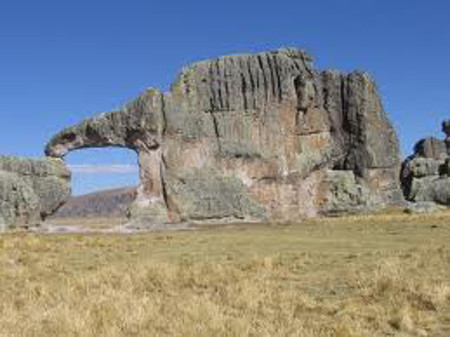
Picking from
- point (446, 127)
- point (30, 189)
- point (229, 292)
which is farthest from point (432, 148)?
point (229, 292)

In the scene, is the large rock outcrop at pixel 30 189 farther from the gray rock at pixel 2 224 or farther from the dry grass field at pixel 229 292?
the dry grass field at pixel 229 292

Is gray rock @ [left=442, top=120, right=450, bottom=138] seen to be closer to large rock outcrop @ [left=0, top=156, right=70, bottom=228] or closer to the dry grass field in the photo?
large rock outcrop @ [left=0, top=156, right=70, bottom=228]

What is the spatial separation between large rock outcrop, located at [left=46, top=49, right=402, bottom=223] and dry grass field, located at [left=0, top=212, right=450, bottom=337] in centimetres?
2357

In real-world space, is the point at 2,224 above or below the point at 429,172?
below

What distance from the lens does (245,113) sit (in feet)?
181

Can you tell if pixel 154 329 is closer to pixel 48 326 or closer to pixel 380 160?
pixel 48 326

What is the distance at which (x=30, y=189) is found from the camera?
149 feet

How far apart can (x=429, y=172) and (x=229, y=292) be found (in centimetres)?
5917

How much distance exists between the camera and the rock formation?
66500mm

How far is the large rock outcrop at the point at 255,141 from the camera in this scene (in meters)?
51.8

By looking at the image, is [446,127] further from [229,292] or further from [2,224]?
[229,292]

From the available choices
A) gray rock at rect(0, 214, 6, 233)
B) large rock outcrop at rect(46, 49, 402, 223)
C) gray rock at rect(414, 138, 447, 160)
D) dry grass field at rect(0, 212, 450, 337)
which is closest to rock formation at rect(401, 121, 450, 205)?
gray rock at rect(414, 138, 447, 160)

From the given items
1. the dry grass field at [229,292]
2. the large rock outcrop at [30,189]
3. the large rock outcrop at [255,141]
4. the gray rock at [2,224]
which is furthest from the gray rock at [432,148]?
the dry grass field at [229,292]

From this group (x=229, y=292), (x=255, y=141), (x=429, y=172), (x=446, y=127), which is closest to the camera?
(x=229, y=292)
